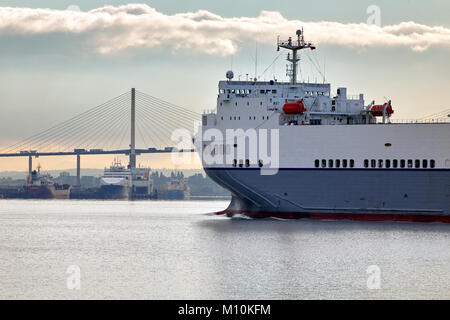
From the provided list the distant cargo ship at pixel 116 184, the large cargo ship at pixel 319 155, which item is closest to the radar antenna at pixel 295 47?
the large cargo ship at pixel 319 155

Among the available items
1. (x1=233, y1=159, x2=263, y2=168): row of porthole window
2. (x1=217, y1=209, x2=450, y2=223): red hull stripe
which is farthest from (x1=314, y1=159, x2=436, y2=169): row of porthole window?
(x1=233, y1=159, x2=263, y2=168): row of porthole window

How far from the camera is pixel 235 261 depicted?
1288 inches

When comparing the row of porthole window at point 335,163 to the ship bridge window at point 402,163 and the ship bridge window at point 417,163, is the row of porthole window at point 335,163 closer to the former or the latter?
the ship bridge window at point 402,163

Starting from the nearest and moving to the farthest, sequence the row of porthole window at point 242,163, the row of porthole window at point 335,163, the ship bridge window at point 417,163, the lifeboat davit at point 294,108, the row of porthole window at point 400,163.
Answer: the row of porthole window at point 400,163, the ship bridge window at point 417,163, the row of porthole window at point 335,163, the lifeboat davit at point 294,108, the row of porthole window at point 242,163

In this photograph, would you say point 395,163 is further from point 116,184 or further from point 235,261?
point 116,184

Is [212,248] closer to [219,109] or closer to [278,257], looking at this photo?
[278,257]

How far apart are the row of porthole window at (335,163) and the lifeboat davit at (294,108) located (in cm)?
290

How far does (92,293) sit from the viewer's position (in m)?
25.9

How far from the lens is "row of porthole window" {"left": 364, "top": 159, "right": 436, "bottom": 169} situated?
4528 centimetres

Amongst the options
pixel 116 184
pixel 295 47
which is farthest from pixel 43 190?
pixel 295 47

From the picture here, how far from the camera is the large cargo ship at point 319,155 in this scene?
149 feet

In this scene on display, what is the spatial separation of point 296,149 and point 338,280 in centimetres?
1965

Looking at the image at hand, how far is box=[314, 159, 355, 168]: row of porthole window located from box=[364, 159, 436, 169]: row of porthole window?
774mm

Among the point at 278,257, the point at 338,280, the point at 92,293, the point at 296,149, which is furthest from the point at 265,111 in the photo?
the point at 92,293
